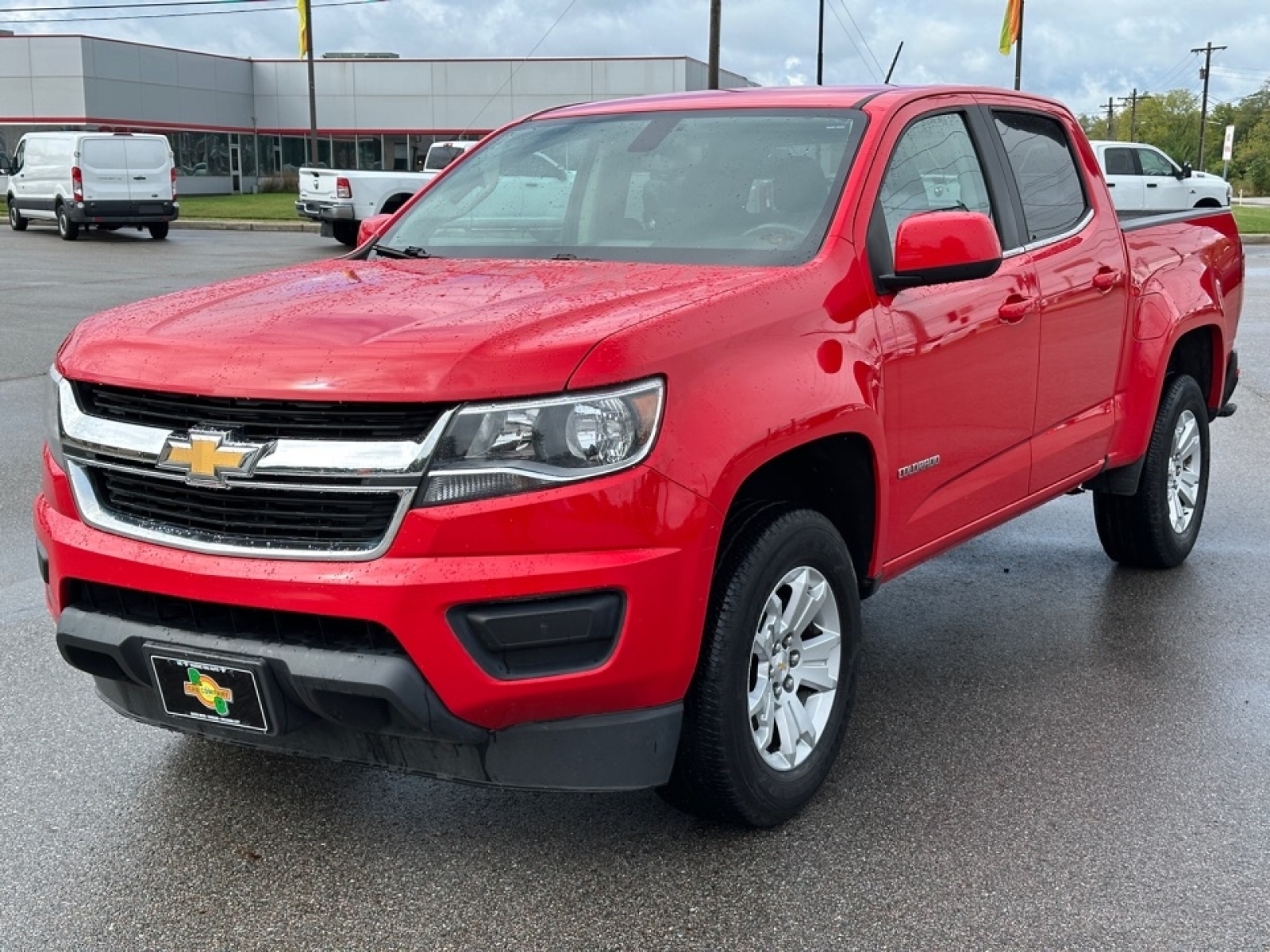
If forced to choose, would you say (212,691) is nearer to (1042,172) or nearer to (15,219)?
(1042,172)

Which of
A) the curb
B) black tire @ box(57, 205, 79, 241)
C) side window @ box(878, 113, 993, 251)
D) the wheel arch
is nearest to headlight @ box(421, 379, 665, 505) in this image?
the wheel arch

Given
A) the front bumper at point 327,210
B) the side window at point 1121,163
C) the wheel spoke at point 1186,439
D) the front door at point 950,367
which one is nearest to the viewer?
the front door at point 950,367

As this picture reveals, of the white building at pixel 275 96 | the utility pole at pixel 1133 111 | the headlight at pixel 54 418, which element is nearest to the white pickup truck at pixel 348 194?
the headlight at pixel 54 418

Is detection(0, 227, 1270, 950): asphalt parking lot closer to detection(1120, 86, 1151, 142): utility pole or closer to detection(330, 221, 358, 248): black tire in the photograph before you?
detection(330, 221, 358, 248): black tire

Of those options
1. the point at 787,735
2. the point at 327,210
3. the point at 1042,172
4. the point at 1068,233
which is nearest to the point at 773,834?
the point at 787,735

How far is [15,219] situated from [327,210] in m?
9.37

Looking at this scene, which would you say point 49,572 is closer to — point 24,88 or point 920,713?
point 920,713

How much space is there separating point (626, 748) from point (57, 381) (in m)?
1.63

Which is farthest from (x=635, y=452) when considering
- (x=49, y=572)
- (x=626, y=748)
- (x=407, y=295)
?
(x=49, y=572)

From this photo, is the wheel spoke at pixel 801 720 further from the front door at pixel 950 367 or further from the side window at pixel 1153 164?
the side window at pixel 1153 164

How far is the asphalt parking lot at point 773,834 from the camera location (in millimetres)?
3115

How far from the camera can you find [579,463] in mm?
2934

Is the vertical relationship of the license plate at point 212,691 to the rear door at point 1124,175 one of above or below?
below

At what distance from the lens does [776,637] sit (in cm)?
348
